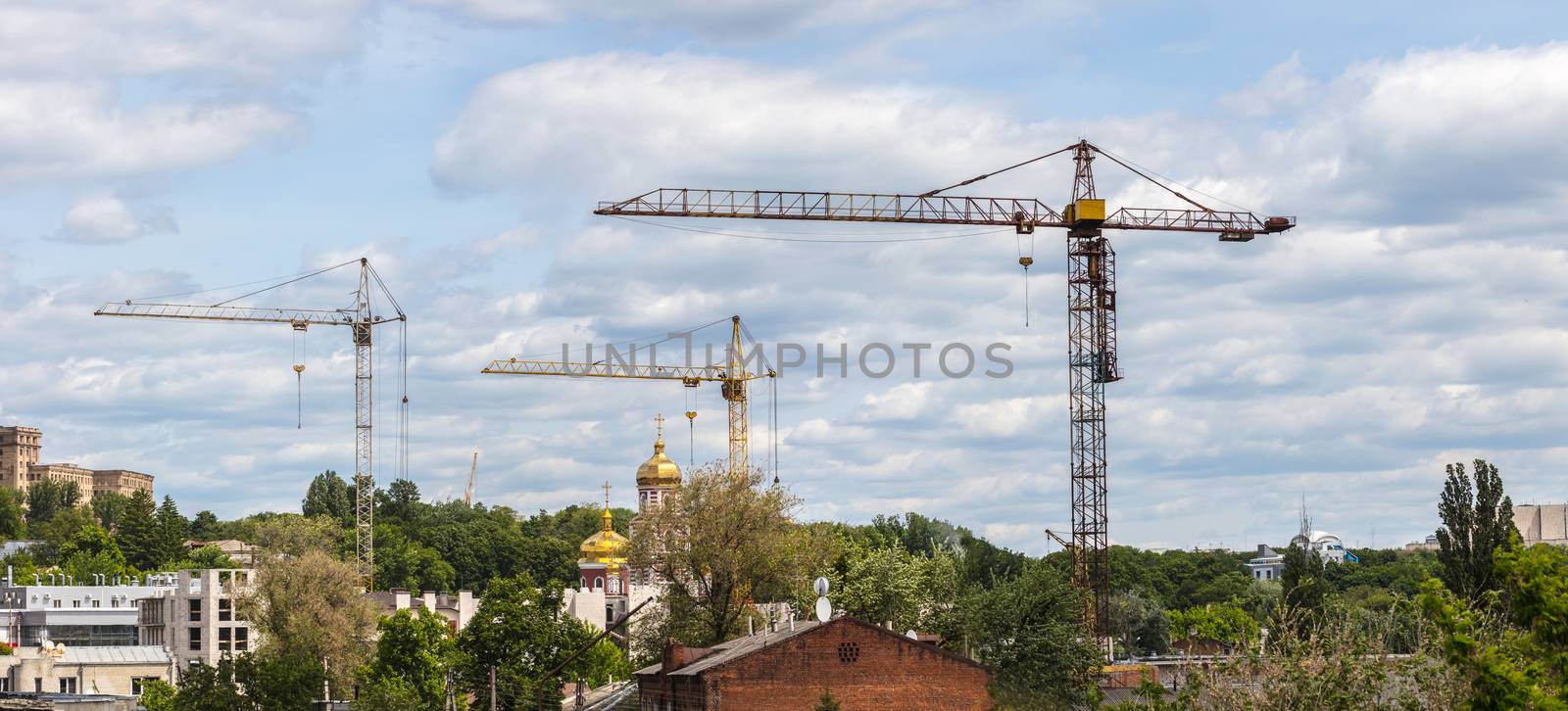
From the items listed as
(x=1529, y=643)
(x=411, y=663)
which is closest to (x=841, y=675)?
(x=1529, y=643)

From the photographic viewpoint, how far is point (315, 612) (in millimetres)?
118750

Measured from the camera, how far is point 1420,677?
35.7m

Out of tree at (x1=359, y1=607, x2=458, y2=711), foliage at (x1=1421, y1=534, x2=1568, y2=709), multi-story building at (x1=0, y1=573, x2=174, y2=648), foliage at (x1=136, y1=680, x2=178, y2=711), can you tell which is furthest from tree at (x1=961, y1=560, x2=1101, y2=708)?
multi-story building at (x1=0, y1=573, x2=174, y2=648)

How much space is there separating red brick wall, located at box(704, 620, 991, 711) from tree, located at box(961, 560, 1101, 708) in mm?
2941

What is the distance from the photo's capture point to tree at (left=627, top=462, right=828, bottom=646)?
89750 mm

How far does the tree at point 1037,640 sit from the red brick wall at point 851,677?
2941mm

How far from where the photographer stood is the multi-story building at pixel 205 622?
142500 millimetres

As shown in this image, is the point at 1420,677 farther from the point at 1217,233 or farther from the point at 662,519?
the point at 1217,233

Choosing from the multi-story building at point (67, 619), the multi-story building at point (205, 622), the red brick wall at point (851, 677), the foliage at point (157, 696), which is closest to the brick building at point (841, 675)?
the red brick wall at point (851, 677)

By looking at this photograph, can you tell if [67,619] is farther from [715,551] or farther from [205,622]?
[715,551]

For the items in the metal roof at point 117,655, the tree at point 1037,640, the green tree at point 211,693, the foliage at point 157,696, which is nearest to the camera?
the tree at point 1037,640

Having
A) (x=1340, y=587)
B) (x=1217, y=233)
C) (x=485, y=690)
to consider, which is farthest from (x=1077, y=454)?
(x=1340, y=587)

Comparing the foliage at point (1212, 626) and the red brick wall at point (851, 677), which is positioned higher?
the red brick wall at point (851, 677)

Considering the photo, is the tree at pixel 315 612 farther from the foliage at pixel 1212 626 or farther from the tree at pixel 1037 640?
the tree at pixel 1037 640
